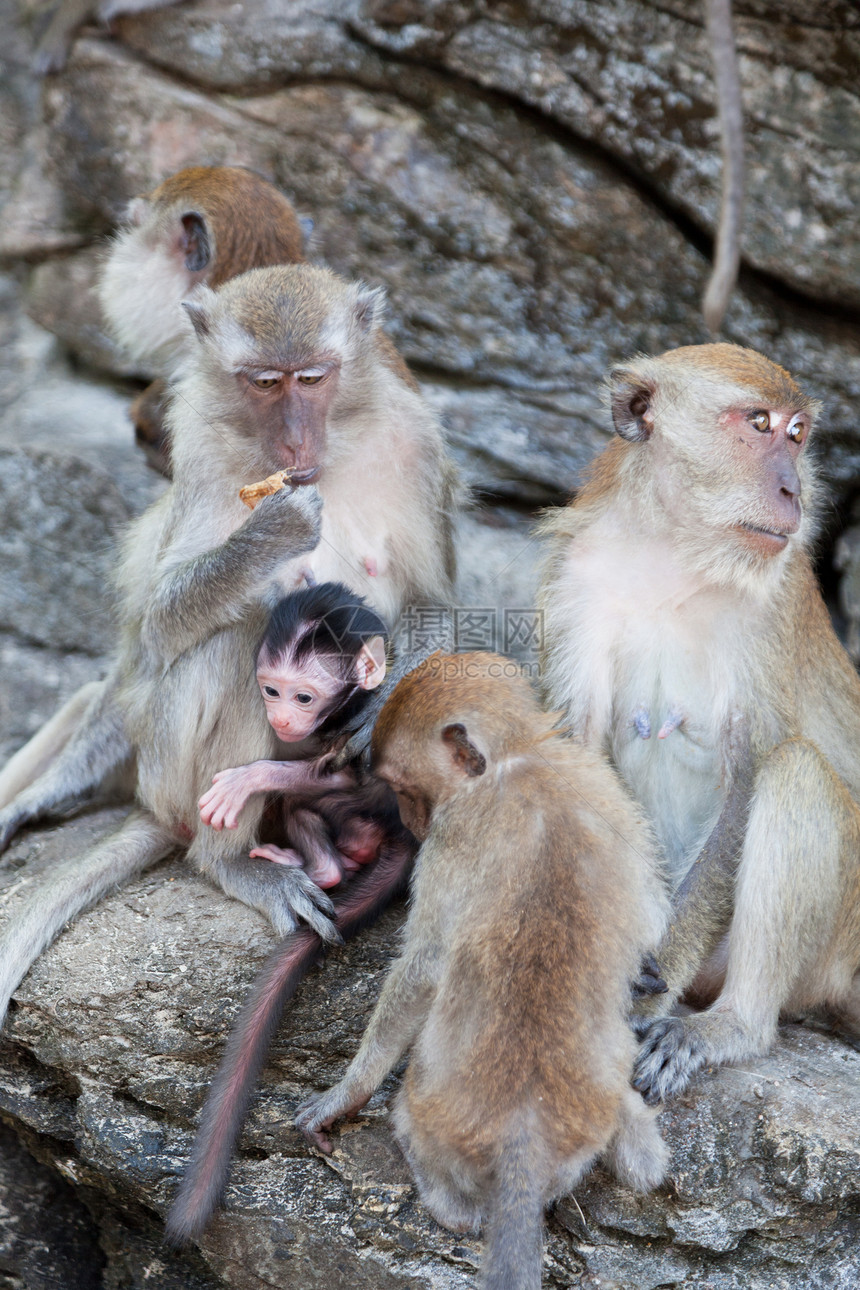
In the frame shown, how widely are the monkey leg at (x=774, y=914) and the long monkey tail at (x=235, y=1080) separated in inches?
34.5

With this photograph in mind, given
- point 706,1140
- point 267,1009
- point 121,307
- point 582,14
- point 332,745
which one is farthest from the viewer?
point 582,14

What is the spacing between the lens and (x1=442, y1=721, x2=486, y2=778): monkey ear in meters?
2.90

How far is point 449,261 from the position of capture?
5.54 metres

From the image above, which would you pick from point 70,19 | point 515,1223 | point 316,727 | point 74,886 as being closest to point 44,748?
point 74,886

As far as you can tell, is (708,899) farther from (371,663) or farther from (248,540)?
(248,540)

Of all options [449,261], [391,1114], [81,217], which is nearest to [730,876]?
[391,1114]

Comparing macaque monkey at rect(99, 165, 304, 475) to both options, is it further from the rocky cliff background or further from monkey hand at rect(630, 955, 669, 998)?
monkey hand at rect(630, 955, 669, 998)

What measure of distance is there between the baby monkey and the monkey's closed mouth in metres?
0.31

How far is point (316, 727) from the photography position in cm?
347

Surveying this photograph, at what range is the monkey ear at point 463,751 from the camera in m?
2.90

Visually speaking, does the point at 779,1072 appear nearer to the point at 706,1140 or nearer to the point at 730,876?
the point at 706,1140

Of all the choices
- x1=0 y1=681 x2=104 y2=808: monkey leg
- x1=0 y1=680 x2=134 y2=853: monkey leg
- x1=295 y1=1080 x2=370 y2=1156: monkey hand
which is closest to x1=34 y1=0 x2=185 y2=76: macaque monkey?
x1=0 y1=681 x2=104 y2=808: monkey leg

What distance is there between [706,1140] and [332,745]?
1391mm

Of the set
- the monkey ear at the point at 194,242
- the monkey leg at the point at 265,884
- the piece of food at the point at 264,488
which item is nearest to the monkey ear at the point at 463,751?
the monkey leg at the point at 265,884
